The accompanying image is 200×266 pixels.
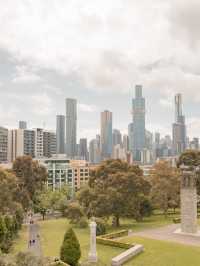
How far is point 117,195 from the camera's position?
131ft

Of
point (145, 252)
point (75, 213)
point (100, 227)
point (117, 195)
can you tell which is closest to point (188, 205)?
point (117, 195)

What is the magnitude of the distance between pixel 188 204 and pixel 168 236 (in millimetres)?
4450

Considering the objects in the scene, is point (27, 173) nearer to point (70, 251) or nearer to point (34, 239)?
point (34, 239)

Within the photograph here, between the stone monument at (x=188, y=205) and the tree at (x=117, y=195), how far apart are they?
5.54 m

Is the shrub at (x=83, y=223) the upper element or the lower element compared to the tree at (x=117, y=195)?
lower

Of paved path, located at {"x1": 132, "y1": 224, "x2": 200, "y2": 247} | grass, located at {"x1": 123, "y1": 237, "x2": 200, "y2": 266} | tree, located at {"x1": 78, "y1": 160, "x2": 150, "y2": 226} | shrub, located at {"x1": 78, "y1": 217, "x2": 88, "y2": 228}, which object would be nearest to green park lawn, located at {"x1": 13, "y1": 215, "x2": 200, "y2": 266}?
grass, located at {"x1": 123, "y1": 237, "x2": 200, "y2": 266}

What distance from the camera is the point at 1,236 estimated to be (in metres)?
27.6

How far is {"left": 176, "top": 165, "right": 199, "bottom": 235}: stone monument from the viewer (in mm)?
37781

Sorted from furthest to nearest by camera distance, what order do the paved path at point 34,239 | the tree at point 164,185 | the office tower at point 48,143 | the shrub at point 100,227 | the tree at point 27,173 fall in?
the office tower at point 48,143 → the tree at point 27,173 → the tree at point 164,185 → the shrub at point 100,227 → the paved path at point 34,239

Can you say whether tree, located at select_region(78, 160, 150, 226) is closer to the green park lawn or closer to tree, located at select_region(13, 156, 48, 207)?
the green park lawn

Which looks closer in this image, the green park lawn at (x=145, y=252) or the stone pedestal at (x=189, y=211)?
the green park lawn at (x=145, y=252)

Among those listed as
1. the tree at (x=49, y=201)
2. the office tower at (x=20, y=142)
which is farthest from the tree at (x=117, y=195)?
the office tower at (x=20, y=142)

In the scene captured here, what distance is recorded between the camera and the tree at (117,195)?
40.3m

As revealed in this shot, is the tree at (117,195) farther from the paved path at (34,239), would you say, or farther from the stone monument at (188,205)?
the paved path at (34,239)
